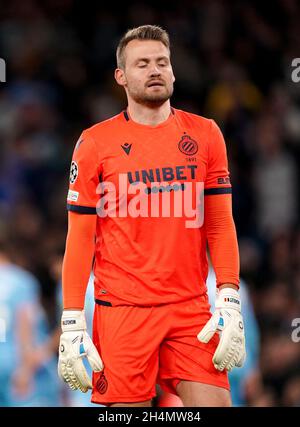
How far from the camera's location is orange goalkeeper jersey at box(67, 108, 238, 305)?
5.40 meters

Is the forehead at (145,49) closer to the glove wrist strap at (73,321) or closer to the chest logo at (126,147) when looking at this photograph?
Result: the chest logo at (126,147)

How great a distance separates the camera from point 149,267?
5.39m

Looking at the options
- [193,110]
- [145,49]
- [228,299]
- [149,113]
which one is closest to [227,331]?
[228,299]

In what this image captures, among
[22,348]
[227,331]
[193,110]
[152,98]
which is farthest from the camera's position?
[193,110]

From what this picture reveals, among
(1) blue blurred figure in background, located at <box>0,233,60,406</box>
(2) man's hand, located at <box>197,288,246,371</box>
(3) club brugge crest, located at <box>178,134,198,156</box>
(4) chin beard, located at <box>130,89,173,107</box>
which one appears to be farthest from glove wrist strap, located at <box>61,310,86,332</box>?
(1) blue blurred figure in background, located at <box>0,233,60,406</box>

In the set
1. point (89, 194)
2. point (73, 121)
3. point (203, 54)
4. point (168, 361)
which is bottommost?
point (168, 361)

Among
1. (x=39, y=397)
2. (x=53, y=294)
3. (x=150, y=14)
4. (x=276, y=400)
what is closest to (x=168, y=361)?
(x=39, y=397)

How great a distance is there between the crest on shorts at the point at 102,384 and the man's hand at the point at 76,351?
4 centimetres

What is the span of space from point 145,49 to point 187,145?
0.52 m

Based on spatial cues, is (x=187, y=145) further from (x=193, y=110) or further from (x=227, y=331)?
(x=193, y=110)

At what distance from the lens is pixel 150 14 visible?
11.9 m

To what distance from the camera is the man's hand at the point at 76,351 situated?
5371mm
